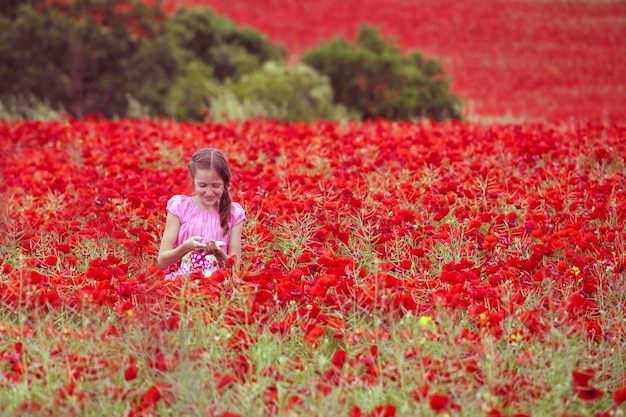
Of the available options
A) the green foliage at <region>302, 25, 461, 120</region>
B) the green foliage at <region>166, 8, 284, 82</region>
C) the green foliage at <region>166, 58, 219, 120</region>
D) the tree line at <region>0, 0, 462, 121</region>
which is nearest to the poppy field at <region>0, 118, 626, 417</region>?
the tree line at <region>0, 0, 462, 121</region>

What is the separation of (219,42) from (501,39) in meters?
7.20

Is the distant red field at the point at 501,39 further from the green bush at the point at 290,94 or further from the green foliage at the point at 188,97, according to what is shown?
the green foliage at the point at 188,97

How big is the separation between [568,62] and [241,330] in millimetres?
15497

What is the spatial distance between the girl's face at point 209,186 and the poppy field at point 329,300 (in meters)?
0.32

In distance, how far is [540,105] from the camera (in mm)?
14727

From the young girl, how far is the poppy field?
14 cm

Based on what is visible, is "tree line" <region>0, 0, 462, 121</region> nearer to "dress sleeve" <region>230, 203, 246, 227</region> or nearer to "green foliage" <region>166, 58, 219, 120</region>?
"green foliage" <region>166, 58, 219, 120</region>

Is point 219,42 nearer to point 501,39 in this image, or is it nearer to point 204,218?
point 501,39

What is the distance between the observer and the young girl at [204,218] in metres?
4.14

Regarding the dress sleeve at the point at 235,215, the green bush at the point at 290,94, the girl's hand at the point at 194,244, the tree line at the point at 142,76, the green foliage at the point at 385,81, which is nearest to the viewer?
Answer: the girl's hand at the point at 194,244

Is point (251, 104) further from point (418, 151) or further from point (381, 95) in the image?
point (418, 151)

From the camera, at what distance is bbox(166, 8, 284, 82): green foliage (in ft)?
70.2

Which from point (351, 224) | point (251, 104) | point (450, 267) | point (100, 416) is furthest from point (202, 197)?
point (251, 104)

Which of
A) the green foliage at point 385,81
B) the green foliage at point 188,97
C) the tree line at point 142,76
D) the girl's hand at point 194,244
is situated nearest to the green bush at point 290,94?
the tree line at point 142,76
